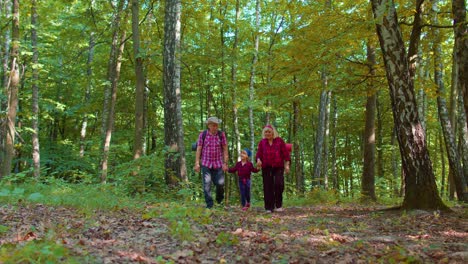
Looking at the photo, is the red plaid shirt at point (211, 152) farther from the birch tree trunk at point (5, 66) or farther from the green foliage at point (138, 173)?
the birch tree trunk at point (5, 66)

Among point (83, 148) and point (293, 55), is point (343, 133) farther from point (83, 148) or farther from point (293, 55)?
point (293, 55)

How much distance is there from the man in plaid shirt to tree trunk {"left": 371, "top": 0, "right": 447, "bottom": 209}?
11.5 ft

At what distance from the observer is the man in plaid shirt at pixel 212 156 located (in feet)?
27.4

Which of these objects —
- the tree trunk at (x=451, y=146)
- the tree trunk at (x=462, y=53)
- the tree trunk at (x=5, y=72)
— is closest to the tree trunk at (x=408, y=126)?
the tree trunk at (x=462, y=53)

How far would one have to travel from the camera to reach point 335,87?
11.1 m

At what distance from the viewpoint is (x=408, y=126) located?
7285mm

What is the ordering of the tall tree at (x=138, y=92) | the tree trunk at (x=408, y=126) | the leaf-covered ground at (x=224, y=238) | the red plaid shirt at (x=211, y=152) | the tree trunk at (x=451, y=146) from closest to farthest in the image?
the leaf-covered ground at (x=224, y=238) → the tree trunk at (x=408, y=126) → the red plaid shirt at (x=211, y=152) → the tree trunk at (x=451, y=146) → the tall tree at (x=138, y=92)

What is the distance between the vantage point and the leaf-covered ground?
4000 mm

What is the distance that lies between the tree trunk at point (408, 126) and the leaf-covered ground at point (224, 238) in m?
0.49

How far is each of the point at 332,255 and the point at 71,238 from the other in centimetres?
289

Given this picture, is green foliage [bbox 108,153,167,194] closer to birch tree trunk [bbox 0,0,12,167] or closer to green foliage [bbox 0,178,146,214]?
green foliage [bbox 0,178,146,214]

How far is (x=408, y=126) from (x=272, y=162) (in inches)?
110

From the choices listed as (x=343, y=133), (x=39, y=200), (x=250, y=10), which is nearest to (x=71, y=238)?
(x=39, y=200)

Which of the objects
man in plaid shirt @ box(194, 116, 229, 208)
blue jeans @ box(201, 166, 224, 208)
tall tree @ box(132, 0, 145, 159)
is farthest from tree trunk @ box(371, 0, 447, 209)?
tall tree @ box(132, 0, 145, 159)
